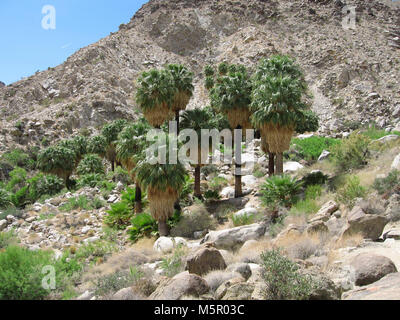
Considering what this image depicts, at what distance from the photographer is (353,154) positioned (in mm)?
20750

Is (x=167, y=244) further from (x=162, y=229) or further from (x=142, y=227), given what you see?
(x=142, y=227)

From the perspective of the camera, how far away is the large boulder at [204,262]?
30.1 feet

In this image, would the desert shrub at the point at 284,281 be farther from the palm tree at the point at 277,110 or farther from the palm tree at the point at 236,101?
the palm tree at the point at 236,101

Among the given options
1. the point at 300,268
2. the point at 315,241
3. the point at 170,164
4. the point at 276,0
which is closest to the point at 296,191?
the point at 170,164

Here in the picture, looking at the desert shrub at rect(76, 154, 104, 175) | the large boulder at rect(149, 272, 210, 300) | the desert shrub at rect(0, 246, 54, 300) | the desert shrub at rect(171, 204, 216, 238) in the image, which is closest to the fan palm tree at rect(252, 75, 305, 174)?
the desert shrub at rect(171, 204, 216, 238)

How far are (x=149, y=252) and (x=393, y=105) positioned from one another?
43.4m

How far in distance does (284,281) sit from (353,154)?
16.2 meters

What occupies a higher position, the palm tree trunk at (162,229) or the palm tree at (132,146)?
the palm tree at (132,146)

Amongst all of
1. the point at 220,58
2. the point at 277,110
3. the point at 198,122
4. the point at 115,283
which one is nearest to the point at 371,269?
the point at 115,283

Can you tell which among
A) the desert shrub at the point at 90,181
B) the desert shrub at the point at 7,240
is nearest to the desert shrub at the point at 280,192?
the desert shrub at the point at 7,240

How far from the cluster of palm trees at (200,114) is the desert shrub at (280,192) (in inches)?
131

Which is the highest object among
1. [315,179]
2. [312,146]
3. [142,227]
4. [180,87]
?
[180,87]

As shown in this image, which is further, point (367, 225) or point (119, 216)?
point (119, 216)
